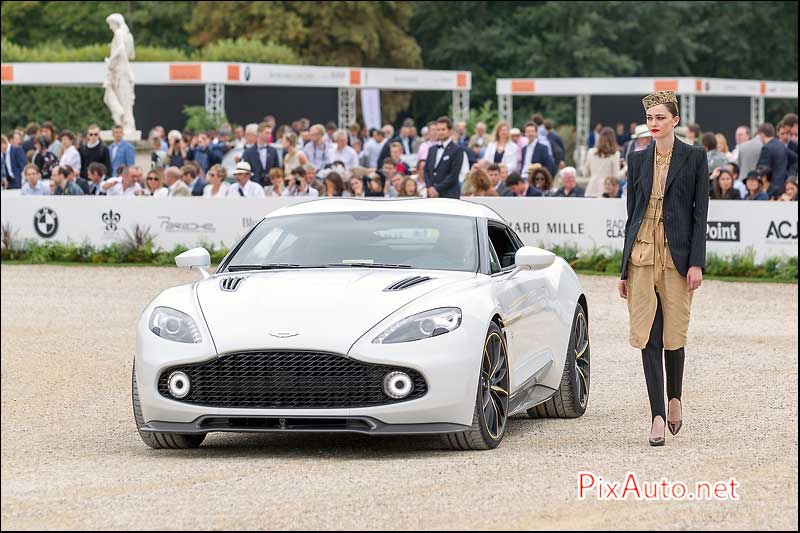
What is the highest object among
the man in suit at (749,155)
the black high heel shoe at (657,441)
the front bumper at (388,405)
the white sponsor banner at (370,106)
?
the white sponsor banner at (370,106)

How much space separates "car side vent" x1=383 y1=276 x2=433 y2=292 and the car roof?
1.02 metres

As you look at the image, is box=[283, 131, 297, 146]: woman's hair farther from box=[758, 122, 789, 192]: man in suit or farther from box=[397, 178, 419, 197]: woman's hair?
box=[758, 122, 789, 192]: man in suit

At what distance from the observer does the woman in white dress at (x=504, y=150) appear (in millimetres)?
25406

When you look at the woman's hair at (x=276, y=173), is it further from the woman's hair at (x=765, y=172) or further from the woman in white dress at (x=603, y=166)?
the woman's hair at (x=765, y=172)

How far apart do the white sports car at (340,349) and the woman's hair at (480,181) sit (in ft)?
40.5

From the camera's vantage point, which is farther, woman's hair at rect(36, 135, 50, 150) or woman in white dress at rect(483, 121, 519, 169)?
woman's hair at rect(36, 135, 50, 150)

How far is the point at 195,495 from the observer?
24.3 ft

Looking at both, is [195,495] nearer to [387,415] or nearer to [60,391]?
[387,415]

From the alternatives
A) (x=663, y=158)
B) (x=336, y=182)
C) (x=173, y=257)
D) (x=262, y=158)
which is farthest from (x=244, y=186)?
(x=663, y=158)

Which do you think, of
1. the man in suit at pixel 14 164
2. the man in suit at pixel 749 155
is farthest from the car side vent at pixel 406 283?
the man in suit at pixel 14 164

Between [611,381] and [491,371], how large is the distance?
383cm

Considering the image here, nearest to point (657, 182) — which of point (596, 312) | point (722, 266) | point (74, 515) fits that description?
point (74, 515)

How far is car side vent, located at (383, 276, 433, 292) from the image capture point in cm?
897

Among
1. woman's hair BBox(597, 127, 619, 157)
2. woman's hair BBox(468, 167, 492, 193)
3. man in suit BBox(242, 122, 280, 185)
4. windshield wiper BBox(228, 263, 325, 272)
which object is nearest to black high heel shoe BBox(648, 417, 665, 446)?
windshield wiper BBox(228, 263, 325, 272)
